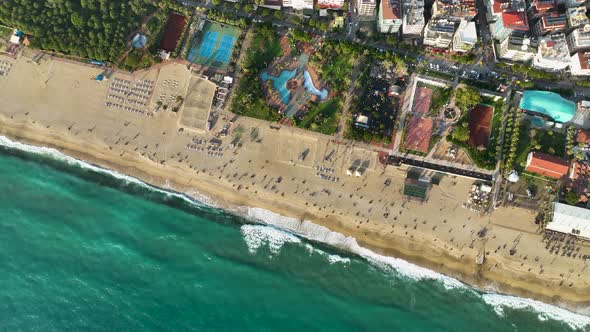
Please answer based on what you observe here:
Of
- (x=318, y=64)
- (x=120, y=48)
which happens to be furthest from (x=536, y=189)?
(x=120, y=48)

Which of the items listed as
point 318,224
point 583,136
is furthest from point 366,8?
point 583,136

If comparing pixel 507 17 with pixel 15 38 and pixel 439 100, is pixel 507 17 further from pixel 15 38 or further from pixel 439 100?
pixel 15 38

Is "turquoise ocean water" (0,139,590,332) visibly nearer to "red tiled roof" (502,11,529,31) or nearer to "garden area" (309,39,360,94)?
"garden area" (309,39,360,94)

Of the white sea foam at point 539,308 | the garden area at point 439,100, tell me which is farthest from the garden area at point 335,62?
the white sea foam at point 539,308

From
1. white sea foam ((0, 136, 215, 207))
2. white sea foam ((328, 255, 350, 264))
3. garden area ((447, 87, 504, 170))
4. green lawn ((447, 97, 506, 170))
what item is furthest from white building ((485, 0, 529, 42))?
white sea foam ((0, 136, 215, 207))

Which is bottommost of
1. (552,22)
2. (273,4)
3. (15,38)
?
(15,38)

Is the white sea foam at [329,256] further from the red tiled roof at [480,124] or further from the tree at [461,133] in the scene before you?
the red tiled roof at [480,124]
